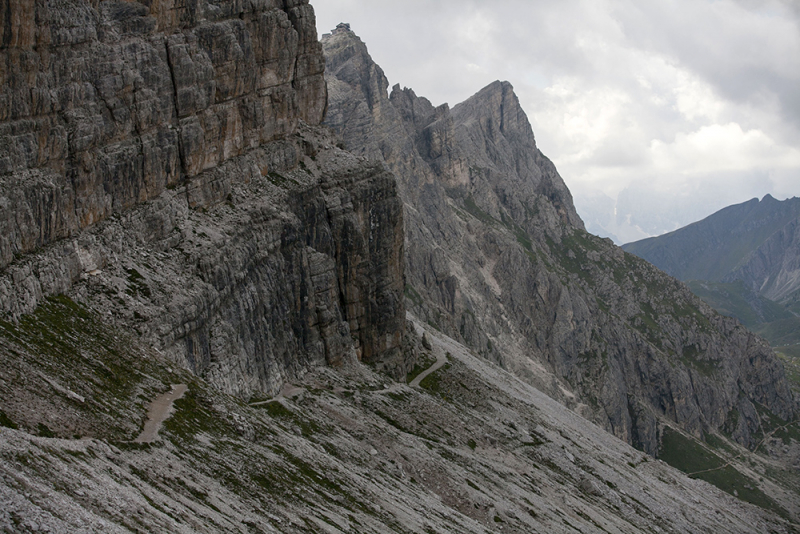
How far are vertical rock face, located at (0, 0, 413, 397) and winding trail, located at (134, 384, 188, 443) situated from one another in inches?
319

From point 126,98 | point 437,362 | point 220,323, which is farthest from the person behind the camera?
point 437,362

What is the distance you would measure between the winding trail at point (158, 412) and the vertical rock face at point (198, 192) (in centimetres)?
809

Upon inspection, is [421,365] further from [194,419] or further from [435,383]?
[194,419]

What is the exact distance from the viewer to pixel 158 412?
56.4m

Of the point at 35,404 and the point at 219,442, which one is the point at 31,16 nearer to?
the point at 35,404

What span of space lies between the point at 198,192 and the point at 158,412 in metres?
36.8

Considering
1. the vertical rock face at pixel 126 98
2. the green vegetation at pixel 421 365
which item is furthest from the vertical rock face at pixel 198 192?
the green vegetation at pixel 421 365

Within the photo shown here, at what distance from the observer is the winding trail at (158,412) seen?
5184cm

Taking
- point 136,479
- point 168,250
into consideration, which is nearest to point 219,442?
point 136,479

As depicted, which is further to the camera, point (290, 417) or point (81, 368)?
point (290, 417)

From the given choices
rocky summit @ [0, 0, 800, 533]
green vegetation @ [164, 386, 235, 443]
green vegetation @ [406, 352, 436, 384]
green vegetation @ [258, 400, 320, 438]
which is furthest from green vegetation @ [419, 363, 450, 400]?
Answer: green vegetation @ [164, 386, 235, 443]

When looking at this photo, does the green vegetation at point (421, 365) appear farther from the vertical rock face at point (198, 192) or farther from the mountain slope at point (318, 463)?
the vertical rock face at point (198, 192)

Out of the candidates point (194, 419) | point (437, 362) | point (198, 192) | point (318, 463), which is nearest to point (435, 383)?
point (437, 362)

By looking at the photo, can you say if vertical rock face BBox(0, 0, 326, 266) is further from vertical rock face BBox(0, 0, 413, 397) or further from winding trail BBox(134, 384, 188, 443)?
winding trail BBox(134, 384, 188, 443)
